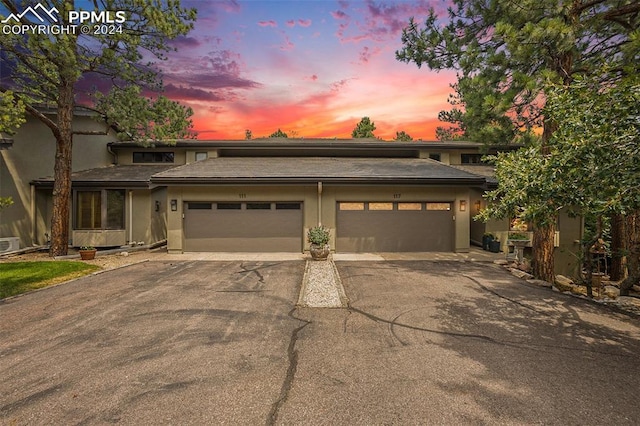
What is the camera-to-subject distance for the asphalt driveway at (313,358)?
114 inches

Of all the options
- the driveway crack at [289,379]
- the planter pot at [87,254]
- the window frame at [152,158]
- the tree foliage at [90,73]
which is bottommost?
the driveway crack at [289,379]

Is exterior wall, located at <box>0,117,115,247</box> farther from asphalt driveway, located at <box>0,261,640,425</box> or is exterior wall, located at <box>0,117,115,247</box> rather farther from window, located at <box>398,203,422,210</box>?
window, located at <box>398,203,422,210</box>

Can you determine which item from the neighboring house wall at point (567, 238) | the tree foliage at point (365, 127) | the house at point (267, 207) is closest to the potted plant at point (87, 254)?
the house at point (267, 207)

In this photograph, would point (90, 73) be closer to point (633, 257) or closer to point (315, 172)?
point (315, 172)

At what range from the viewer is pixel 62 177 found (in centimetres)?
1190

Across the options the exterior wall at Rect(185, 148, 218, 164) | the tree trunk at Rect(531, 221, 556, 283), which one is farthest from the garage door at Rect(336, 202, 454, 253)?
the exterior wall at Rect(185, 148, 218, 164)

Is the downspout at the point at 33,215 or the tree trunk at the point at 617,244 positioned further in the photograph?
the downspout at the point at 33,215

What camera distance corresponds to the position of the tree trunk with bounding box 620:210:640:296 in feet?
22.8

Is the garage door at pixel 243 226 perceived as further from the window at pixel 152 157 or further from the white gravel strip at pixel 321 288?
the window at pixel 152 157

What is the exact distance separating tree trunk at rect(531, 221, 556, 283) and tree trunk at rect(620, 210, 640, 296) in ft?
5.00

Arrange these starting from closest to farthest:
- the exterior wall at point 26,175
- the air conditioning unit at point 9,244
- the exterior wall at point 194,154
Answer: the air conditioning unit at point 9,244, the exterior wall at point 26,175, the exterior wall at point 194,154

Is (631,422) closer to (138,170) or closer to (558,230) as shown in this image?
(558,230)

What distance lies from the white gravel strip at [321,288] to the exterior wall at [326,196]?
→ 315 cm

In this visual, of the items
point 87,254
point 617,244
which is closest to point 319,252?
point 87,254
